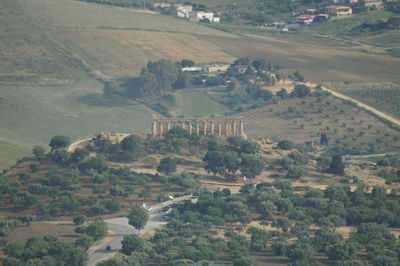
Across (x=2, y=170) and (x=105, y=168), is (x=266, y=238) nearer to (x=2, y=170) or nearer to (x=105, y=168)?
(x=105, y=168)

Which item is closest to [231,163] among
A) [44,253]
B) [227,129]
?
[227,129]

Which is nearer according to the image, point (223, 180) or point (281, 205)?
point (281, 205)

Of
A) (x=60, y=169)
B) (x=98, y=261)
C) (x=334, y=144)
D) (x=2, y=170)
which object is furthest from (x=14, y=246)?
(x=334, y=144)

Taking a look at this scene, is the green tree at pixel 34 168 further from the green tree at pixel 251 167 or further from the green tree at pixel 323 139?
the green tree at pixel 323 139

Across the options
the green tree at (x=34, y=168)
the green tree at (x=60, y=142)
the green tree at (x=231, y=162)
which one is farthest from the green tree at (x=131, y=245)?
the green tree at (x=60, y=142)

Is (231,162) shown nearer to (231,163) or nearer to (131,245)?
(231,163)

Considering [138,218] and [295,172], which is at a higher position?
[138,218]

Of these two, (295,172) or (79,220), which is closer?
(79,220)
